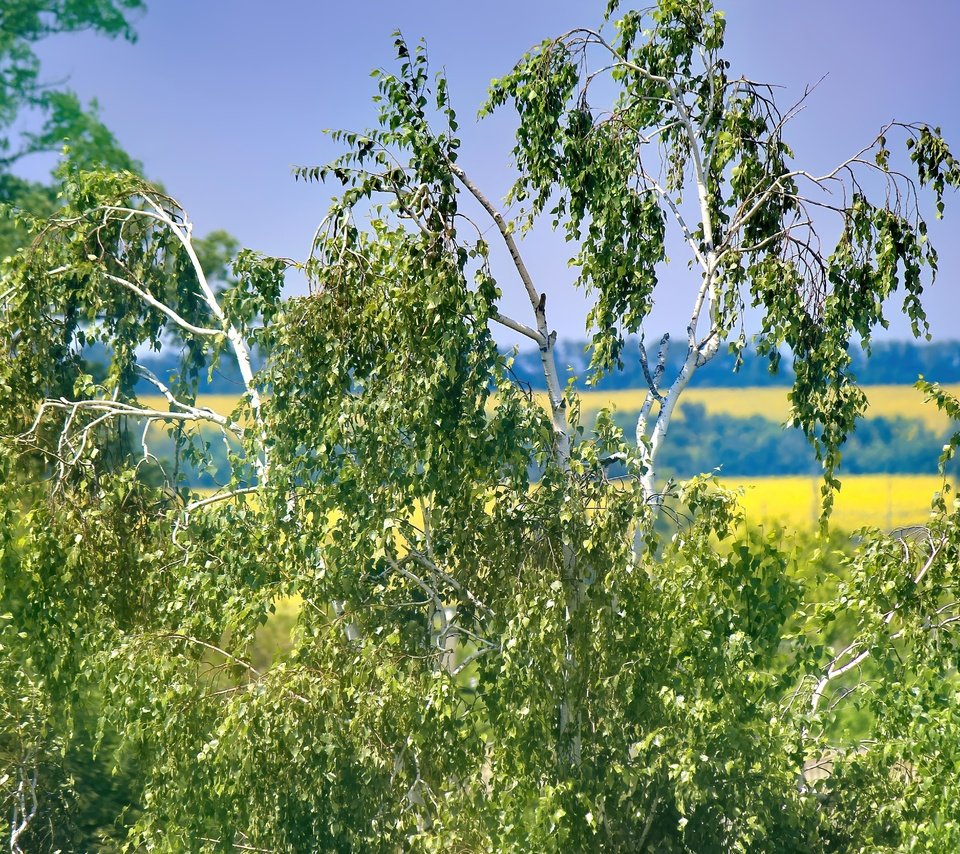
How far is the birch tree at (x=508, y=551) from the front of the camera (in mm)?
5602

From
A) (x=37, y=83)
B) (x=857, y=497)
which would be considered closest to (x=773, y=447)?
(x=857, y=497)

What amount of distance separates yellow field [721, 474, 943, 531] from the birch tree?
617 inches

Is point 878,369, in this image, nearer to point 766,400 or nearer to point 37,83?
point 766,400

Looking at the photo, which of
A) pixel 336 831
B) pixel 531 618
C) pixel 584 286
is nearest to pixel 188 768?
pixel 336 831

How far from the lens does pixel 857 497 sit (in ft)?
77.5

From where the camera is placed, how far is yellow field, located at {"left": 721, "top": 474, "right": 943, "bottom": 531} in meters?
22.2

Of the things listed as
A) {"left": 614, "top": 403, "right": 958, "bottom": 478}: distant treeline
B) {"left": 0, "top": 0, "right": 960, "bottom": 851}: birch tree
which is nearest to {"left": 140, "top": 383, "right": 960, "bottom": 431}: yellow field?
{"left": 614, "top": 403, "right": 958, "bottom": 478}: distant treeline

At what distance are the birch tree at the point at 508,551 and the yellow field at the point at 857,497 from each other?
1568 cm

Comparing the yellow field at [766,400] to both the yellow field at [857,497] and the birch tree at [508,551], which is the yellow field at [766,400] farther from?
the birch tree at [508,551]

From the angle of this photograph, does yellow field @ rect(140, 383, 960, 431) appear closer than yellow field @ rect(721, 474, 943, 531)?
No

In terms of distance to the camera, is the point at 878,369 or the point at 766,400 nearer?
the point at 878,369

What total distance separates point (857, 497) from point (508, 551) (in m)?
19.0

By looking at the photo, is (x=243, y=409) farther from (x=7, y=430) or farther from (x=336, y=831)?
(x=336, y=831)

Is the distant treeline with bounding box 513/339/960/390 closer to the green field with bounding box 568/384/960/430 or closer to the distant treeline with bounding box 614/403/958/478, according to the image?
the green field with bounding box 568/384/960/430
